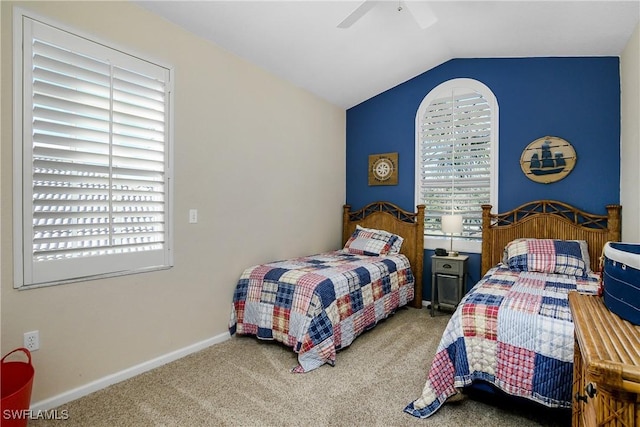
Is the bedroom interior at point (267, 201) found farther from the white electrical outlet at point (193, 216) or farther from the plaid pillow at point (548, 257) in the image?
the plaid pillow at point (548, 257)

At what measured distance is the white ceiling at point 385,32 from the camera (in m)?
2.55

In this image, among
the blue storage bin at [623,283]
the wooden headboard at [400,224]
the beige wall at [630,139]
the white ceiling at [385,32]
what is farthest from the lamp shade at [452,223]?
the blue storage bin at [623,283]

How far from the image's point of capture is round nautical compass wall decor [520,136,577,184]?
131 inches

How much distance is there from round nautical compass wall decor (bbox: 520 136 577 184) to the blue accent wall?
53 mm

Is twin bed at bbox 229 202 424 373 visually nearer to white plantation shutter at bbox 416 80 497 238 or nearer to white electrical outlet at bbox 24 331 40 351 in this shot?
white plantation shutter at bbox 416 80 497 238

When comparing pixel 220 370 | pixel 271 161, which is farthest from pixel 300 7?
pixel 220 370

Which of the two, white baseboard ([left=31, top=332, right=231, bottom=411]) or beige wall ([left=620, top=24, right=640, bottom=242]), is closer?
white baseboard ([left=31, top=332, right=231, bottom=411])

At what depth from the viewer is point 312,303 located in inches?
101

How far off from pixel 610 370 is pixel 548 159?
3.17m

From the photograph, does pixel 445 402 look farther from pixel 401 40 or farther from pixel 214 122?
pixel 401 40

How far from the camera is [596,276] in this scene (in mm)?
2834

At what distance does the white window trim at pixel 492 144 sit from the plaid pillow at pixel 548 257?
2.04 ft

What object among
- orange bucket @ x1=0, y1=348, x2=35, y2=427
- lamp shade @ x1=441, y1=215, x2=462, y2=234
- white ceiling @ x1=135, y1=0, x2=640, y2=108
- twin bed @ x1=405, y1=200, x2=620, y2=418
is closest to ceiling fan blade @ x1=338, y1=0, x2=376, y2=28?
white ceiling @ x1=135, y1=0, x2=640, y2=108

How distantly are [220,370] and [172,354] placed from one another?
44 centimetres
